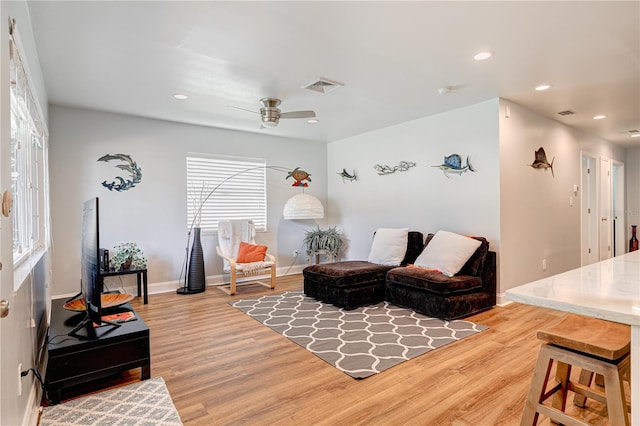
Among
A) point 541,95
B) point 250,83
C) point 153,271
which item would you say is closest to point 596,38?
point 541,95

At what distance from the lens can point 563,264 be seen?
525cm

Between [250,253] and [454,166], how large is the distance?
313cm

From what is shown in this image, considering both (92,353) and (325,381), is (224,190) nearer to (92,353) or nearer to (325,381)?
(92,353)

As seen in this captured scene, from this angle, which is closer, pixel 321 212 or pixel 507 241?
pixel 507 241

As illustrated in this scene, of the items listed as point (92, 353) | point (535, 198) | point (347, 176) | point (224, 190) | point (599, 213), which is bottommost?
point (92, 353)

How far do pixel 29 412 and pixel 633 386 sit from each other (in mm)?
2692

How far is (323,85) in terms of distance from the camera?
366 cm

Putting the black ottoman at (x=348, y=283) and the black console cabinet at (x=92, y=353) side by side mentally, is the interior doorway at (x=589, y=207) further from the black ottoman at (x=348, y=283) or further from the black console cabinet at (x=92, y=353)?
the black console cabinet at (x=92, y=353)

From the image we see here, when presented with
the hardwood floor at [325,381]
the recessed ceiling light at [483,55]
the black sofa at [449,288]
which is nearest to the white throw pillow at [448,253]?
the black sofa at [449,288]

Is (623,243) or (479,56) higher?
(479,56)

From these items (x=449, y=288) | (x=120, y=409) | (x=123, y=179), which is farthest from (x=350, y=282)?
(x=123, y=179)

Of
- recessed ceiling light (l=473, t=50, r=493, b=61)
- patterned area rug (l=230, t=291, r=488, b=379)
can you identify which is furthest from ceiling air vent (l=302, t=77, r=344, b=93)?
patterned area rug (l=230, t=291, r=488, b=379)

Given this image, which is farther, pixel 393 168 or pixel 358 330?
pixel 393 168

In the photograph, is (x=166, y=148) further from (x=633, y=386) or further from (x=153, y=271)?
(x=633, y=386)
